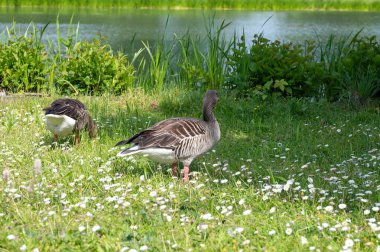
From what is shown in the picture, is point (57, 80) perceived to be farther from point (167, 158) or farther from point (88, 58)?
point (167, 158)

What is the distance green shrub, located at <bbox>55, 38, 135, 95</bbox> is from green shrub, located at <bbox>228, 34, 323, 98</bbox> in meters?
2.01

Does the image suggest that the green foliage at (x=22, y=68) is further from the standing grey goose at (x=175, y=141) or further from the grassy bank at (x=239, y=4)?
the grassy bank at (x=239, y=4)

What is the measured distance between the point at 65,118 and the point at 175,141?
1745 millimetres

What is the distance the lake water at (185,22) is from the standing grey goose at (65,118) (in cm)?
1154

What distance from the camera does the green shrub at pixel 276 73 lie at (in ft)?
32.2

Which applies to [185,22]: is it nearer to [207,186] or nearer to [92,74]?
[92,74]

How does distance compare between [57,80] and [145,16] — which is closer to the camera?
[57,80]

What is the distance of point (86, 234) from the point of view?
416cm

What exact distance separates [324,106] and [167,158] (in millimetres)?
4464

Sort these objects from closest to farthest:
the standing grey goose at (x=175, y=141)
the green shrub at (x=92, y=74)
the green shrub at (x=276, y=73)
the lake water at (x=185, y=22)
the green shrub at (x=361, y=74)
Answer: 1. the standing grey goose at (x=175, y=141)
2. the green shrub at (x=361, y=74)
3. the green shrub at (x=276, y=73)
4. the green shrub at (x=92, y=74)
5. the lake water at (x=185, y=22)

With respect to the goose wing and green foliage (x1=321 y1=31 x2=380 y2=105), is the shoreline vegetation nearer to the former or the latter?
green foliage (x1=321 y1=31 x2=380 y2=105)

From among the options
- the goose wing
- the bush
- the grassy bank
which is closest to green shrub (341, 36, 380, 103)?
the goose wing

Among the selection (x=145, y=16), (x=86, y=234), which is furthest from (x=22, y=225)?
(x=145, y=16)

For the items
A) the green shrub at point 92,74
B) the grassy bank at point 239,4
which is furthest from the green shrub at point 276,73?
the grassy bank at point 239,4
